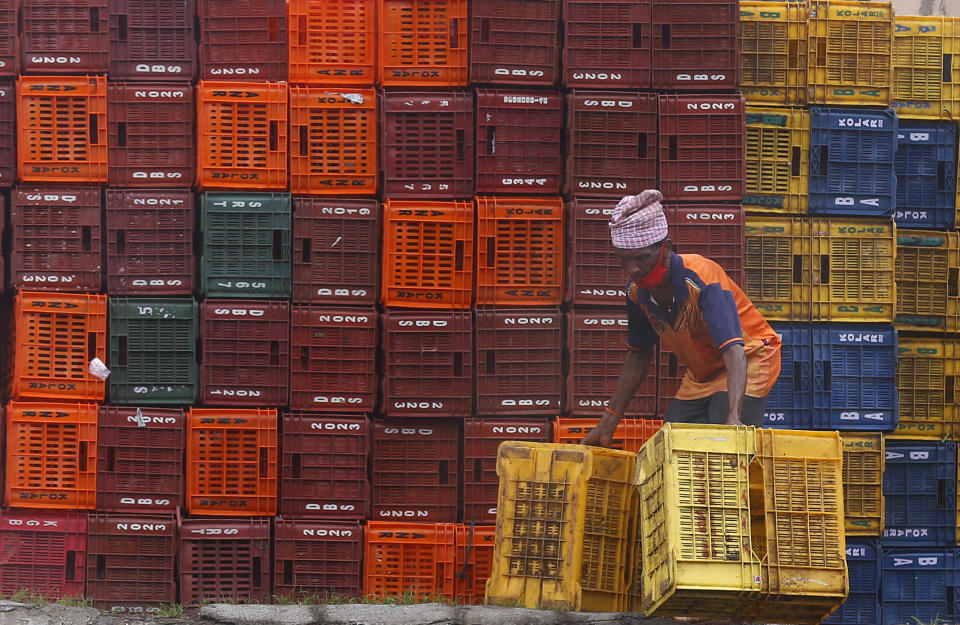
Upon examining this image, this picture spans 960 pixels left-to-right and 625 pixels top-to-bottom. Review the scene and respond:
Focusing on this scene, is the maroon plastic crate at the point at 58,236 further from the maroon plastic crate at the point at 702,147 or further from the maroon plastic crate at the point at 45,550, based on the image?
the maroon plastic crate at the point at 702,147

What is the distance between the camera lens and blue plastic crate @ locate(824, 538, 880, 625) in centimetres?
1101

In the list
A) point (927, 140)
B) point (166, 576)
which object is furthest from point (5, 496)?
point (927, 140)

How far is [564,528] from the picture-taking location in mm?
9141

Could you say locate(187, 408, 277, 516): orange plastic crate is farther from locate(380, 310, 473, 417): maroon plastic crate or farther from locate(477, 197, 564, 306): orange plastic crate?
locate(477, 197, 564, 306): orange plastic crate

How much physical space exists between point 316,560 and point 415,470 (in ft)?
3.37

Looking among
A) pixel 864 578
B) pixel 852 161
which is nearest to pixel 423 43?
pixel 852 161

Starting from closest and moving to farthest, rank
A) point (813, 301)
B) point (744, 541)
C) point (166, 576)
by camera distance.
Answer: point (744, 541), point (166, 576), point (813, 301)

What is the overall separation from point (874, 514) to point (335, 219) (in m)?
4.97

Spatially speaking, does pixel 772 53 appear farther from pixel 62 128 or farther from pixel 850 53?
pixel 62 128

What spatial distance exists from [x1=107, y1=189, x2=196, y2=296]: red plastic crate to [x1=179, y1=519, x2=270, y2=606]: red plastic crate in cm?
187

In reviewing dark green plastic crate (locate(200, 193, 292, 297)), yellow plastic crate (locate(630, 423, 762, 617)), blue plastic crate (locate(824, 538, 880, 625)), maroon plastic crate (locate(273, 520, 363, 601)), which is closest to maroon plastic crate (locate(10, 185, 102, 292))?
dark green plastic crate (locate(200, 193, 292, 297))

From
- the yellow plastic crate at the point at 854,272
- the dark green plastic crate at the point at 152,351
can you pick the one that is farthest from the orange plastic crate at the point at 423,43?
the yellow plastic crate at the point at 854,272

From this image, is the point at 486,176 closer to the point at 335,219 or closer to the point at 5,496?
the point at 335,219

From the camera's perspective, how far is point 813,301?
36.0ft
